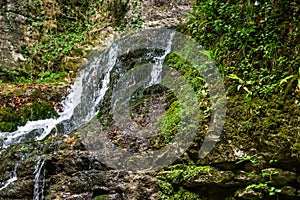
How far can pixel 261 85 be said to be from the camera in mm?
3318

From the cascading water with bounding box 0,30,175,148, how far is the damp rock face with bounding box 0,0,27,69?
2.50m

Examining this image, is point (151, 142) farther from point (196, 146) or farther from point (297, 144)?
point (297, 144)

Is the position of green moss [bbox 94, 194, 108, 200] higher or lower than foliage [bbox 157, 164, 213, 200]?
lower

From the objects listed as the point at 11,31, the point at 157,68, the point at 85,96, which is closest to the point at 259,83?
the point at 157,68

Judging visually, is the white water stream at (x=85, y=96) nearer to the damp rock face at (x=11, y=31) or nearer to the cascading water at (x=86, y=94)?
the cascading water at (x=86, y=94)

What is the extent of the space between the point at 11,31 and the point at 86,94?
4.42 m

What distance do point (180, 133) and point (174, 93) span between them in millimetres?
1144

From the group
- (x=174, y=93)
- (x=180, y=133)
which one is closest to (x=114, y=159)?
(x=180, y=133)

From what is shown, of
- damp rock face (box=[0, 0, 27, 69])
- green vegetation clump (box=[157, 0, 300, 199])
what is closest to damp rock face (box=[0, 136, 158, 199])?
green vegetation clump (box=[157, 0, 300, 199])

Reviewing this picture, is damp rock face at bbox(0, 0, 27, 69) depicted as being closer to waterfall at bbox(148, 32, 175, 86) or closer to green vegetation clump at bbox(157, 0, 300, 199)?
waterfall at bbox(148, 32, 175, 86)

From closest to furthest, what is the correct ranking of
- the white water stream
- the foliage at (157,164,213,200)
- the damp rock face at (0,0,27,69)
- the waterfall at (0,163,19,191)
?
1. the foliage at (157,164,213,200)
2. the waterfall at (0,163,19,191)
3. the white water stream
4. the damp rock face at (0,0,27,69)

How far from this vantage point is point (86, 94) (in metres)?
7.91

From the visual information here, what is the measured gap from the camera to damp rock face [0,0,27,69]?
9.54 meters

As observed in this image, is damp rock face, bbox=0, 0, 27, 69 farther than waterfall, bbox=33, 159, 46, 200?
Yes
